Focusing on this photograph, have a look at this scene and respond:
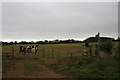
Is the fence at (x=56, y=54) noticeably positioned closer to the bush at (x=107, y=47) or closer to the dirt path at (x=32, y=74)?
the bush at (x=107, y=47)

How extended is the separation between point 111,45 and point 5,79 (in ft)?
30.0

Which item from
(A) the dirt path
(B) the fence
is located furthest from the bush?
(A) the dirt path

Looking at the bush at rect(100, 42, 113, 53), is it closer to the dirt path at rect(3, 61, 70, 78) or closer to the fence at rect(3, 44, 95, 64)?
the fence at rect(3, 44, 95, 64)

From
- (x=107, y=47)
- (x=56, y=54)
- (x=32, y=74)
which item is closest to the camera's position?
(x=32, y=74)

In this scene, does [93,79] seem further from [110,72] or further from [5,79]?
[5,79]

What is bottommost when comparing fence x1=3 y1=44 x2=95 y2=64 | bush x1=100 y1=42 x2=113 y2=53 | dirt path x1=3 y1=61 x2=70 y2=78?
dirt path x1=3 y1=61 x2=70 y2=78

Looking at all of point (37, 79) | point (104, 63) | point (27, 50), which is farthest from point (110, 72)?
point (27, 50)

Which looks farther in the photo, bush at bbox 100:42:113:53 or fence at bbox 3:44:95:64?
fence at bbox 3:44:95:64

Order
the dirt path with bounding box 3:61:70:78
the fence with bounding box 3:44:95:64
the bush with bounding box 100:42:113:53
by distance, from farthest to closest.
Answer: the fence with bounding box 3:44:95:64, the bush with bounding box 100:42:113:53, the dirt path with bounding box 3:61:70:78

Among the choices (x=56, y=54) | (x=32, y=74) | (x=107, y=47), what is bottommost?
(x=32, y=74)

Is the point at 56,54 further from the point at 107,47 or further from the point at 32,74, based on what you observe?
the point at 32,74

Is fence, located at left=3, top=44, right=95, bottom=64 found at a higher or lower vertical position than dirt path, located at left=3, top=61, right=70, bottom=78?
higher

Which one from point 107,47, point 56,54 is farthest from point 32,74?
point 56,54

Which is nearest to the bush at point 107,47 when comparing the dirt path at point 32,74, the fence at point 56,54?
the fence at point 56,54
